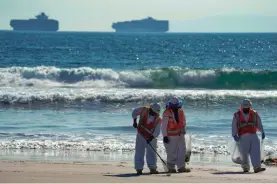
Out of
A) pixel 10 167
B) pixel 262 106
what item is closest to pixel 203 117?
pixel 262 106

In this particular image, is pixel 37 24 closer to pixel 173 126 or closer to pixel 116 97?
pixel 116 97

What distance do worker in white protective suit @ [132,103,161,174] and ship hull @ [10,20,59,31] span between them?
172 m

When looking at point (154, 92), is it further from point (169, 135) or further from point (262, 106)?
point (169, 135)

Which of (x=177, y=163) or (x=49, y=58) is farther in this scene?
(x=49, y=58)

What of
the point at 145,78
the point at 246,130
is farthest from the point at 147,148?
the point at 145,78

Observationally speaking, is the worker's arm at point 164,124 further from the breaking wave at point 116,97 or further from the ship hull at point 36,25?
the ship hull at point 36,25

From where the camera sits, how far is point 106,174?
494 inches

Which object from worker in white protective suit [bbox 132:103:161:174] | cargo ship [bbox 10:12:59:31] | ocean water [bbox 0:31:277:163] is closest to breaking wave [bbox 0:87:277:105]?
ocean water [bbox 0:31:277:163]

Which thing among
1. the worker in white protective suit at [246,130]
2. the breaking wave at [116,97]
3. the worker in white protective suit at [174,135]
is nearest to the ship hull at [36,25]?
the breaking wave at [116,97]

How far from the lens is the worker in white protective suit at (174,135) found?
1340 centimetres

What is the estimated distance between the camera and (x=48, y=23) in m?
185

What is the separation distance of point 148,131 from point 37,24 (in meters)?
172

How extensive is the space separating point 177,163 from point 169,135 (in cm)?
48

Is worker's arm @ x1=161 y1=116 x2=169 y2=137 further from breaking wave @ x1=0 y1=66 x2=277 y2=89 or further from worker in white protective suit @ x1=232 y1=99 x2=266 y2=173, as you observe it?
breaking wave @ x1=0 y1=66 x2=277 y2=89
